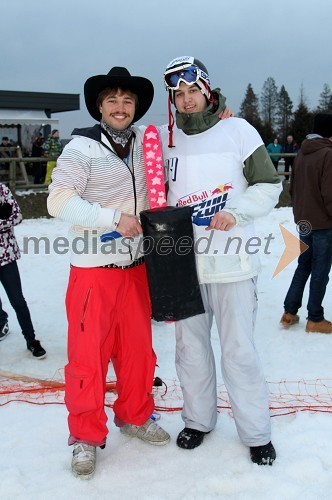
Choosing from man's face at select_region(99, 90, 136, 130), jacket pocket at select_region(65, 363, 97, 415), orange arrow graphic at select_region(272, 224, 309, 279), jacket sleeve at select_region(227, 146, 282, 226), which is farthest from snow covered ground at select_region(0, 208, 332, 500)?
orange arrow graphic at select_region(272, 224, 309, 279)

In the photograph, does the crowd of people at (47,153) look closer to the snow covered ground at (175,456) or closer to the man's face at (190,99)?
the snow covered ground at (175,456)

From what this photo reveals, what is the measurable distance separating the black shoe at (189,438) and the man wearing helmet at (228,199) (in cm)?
24

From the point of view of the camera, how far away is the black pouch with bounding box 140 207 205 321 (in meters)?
2.38

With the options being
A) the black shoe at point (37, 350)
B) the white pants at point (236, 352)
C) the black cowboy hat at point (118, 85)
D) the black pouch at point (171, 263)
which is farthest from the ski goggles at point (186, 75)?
the black shoe at point (37, 350)

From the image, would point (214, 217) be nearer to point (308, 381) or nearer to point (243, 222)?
point (243, 222)

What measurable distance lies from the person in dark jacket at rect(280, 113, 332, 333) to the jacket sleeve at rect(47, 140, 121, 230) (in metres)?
2.52

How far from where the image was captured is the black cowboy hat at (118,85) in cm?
250

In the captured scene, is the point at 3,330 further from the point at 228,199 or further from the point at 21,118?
the point at 21,118

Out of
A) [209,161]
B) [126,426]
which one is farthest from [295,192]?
[126,426]

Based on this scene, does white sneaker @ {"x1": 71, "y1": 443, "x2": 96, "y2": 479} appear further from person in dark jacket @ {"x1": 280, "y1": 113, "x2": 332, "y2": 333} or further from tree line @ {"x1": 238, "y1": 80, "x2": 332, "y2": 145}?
tree line @ {"x1": 238, "y1": 80, "x2": 332, "y2": 145}

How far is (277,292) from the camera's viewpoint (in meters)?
5.77

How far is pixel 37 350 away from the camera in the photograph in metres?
4.15

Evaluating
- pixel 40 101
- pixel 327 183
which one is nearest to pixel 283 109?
pixel 40 101

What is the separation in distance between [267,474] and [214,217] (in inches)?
49.2
